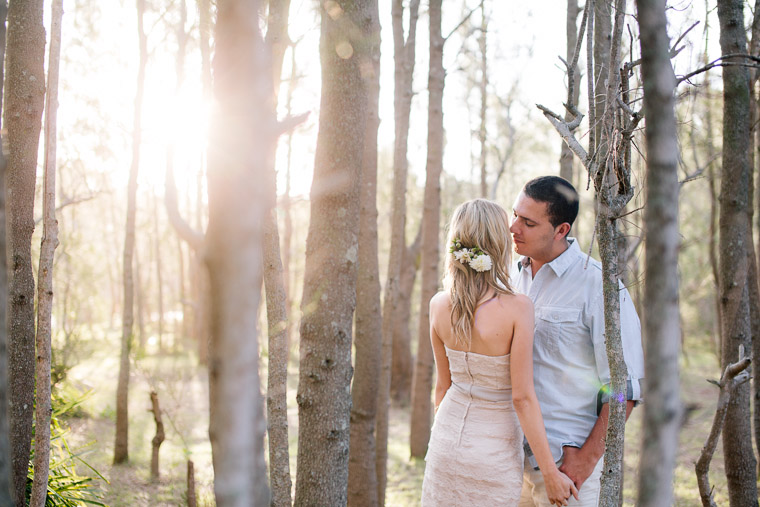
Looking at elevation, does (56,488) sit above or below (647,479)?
below

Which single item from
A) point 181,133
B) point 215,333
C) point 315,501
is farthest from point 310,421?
point 181,133

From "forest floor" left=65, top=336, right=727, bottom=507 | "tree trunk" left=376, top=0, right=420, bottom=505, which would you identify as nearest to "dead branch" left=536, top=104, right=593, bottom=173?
"tree trunk" left=376, top=0, right=420, bottom=505

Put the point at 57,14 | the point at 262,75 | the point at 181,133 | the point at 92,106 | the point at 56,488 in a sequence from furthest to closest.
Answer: the point at 92,106
the point at 181,133
the point at 56,488
the point at 57,14
the point at 262,75

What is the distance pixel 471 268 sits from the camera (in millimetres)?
2496

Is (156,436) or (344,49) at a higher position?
(344,49)

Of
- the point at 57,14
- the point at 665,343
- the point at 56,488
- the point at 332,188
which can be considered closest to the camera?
the point at 665,343

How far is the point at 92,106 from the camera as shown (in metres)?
10.1

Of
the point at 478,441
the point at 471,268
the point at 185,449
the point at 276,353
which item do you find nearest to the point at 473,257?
the point at 471,268

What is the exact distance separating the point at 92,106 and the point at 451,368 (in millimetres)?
9745

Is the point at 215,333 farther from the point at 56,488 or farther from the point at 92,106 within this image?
the point at 92,106

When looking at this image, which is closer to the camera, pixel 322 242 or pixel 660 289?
pixel 660 289

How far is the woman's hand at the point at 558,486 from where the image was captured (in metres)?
2.36

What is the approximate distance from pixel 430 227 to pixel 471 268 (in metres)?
4.54

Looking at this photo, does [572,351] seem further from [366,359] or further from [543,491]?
[366,359]
